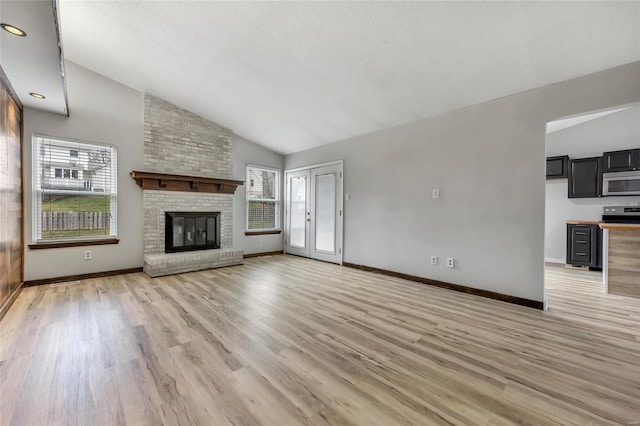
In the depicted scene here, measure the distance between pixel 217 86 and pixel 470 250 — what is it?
4476 millimetres

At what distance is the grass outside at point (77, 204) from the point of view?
400 cm

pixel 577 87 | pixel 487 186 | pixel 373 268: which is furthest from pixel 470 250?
pixel 577 87

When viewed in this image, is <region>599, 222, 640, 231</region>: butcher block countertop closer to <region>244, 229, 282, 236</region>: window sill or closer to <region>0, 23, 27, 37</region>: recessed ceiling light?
<region>244, 229, 282, 236</region>: window sill

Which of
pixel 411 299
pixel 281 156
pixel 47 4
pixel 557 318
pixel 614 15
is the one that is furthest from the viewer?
pixel 281 156

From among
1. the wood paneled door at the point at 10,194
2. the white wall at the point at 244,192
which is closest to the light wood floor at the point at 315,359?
the wood paneled door at the point at 10,194

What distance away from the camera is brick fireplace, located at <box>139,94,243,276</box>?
A: 477 cm

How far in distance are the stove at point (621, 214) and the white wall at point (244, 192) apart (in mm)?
6384

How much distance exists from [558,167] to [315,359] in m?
6.35

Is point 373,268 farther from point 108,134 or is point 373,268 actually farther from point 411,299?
point 108,134

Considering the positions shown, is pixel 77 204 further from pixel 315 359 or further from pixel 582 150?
pixel 582 150

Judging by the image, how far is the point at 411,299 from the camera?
3.32 metres

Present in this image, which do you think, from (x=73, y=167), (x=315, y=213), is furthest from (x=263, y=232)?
(x=73, y=167)

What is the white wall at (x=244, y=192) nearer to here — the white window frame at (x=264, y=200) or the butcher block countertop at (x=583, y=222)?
the white window frame at (x=264, y=200)

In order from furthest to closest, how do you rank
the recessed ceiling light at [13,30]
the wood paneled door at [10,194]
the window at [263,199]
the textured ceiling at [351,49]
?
the window at [263,199] < the wood paneled door at [10,194] < the textured ceiling at [351,49] < the recessed ceiling light at [13,30]
